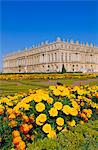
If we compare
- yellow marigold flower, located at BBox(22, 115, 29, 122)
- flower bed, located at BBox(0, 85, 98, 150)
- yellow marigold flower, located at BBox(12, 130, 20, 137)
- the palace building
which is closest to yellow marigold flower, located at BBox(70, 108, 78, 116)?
flower bed, located at BBox(0, 85, 98, 150)

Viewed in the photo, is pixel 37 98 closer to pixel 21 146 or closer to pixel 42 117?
pixel 42 117

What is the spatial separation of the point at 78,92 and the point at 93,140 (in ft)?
7.53

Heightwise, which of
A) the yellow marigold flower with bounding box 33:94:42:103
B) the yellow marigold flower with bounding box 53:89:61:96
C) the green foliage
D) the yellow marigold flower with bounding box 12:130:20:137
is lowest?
the green foliage

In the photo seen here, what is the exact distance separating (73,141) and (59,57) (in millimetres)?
81818

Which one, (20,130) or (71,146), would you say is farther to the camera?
(20,130)

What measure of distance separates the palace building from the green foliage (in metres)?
73.7

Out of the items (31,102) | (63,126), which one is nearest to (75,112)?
(63,126)

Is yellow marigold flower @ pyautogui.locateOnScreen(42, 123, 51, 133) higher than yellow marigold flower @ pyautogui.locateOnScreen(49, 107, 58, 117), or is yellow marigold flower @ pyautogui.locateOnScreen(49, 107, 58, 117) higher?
yellow marigold flower @ pyautogui.locateOnScreen(49, 107, 58, 117)

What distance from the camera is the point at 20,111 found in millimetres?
4676

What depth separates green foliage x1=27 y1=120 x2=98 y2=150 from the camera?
368cm

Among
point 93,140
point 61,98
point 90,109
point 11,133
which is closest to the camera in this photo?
point 93,140

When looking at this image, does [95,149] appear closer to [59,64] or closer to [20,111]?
[20,111]

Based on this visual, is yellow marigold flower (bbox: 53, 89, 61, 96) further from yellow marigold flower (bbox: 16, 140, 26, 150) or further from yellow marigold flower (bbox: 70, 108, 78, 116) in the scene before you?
yellow marigold flower (bbox: 16, 140, 26, 150)

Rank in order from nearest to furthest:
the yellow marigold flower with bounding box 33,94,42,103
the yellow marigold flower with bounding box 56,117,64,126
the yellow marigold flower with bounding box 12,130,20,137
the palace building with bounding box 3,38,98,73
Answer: the yellow marigold flower with bounding box 12,130,20,137 < the yellow marigold flower with bounding box 56,117,64,126 < the yellow marigold flower with bounding box 33,94,42,103 < the palace building with bounding box 3,38,98,73
